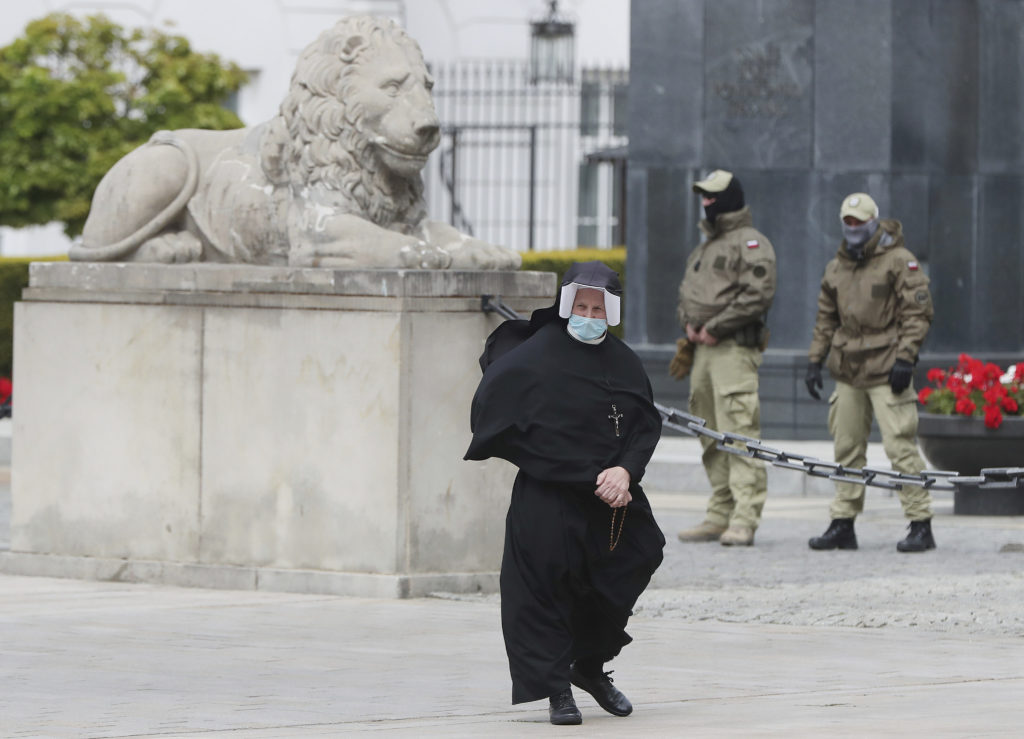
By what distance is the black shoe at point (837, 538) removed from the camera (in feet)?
38.6

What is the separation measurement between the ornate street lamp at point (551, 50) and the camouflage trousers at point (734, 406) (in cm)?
1679

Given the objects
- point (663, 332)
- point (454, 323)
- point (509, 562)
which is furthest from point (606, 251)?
point (509, 562)

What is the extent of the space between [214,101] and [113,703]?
67.6ft

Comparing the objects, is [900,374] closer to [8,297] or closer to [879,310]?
[879,310]

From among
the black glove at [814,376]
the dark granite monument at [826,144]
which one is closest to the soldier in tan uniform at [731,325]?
the black glove at [814,376]

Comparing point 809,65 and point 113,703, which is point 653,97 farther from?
point 113,703

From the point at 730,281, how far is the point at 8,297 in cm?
1094

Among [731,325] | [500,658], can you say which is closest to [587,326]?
[500,658]

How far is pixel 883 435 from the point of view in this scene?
1162 centimetres

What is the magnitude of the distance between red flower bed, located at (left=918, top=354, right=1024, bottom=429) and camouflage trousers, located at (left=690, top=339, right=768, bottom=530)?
2212 mm

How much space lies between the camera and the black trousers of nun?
6969 millimetres

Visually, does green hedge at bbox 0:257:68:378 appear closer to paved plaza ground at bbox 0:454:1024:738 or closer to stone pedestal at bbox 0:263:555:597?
stone pedestal at bbox 0:263:555:597

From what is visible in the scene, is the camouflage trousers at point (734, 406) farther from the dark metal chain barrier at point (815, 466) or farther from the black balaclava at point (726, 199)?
the dark metal chain barrier at point (815, 466)

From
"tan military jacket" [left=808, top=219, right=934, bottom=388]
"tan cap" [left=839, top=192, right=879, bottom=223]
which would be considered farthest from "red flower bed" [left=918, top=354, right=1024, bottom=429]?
"tan cap" [left=839, top=192, right=879, bottom=223]
